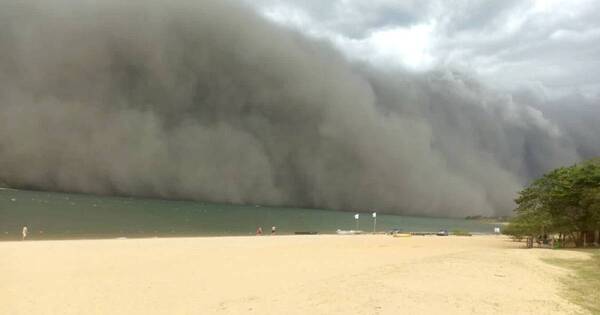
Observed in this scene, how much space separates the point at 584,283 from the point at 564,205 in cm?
2269

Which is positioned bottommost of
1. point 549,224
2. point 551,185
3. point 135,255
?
point 135,255

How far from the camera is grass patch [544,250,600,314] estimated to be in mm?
→ 11999

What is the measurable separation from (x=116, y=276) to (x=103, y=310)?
5430 mm

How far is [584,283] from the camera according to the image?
50.6ft

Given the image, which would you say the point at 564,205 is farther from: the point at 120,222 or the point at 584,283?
the point at 120,222

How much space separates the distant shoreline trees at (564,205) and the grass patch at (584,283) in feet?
40.5

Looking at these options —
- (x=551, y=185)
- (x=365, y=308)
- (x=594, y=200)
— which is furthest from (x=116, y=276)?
(x=551, y=185)

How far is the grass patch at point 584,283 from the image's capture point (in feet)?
39.4

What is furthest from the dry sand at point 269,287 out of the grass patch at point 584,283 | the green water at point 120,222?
the green water at point 120,222

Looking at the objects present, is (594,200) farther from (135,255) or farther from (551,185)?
(135,255)

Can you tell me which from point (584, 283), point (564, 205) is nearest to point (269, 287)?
point (584, 283)

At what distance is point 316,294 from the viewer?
11.9m

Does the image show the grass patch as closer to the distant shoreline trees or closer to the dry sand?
the dry sand

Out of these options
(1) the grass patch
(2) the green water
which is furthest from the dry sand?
(2) the green water
